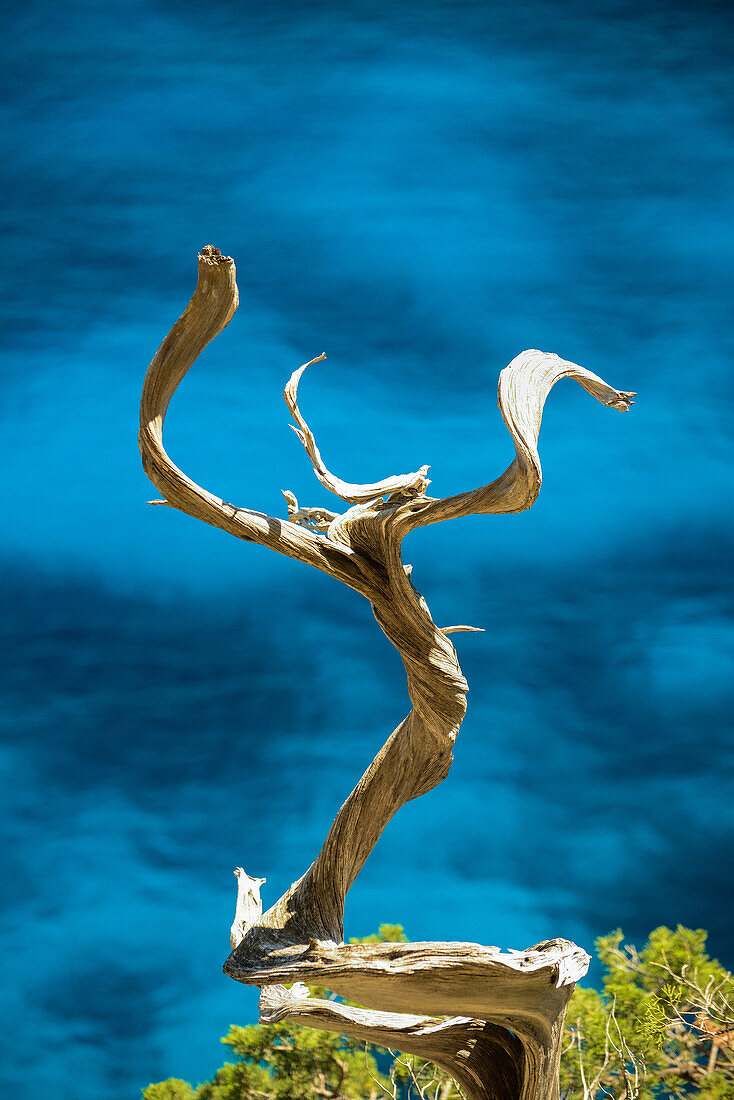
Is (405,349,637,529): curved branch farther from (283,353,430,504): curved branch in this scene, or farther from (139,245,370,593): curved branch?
(139,245,370,593): curved branch

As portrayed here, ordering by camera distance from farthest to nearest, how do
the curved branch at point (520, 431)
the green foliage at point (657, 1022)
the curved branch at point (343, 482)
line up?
the green foliage at point (657, 1022), the curved branch at point (343, 482), the curved branch at point (520, 431)

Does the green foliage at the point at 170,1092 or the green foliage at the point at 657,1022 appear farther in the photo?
the green foliage at the point at 170,1092

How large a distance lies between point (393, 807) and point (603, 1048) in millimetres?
1826

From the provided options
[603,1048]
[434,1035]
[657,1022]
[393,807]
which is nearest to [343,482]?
[393,807]

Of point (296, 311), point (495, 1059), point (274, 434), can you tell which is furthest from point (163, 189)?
point (495, 1059)

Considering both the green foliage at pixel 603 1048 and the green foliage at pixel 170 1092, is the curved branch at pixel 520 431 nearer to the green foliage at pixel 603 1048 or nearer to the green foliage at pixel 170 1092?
the green foliage at pixel 603 1048

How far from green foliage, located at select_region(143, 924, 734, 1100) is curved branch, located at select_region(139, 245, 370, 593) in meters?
2.10

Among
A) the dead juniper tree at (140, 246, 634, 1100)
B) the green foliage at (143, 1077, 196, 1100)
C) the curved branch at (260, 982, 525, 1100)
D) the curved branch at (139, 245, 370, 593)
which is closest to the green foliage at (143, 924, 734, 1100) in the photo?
the green foliage at (143, 1077, 196, 1100)

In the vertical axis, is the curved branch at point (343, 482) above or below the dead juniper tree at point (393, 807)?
above

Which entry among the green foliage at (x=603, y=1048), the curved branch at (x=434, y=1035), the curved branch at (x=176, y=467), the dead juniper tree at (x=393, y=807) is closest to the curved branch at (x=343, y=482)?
the dead juniper tree at (x=393, y=807)

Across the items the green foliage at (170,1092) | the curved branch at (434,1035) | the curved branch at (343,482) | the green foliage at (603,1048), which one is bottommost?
the curved branch at (434,1035)

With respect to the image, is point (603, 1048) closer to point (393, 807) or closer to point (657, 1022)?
point (657, 1022)

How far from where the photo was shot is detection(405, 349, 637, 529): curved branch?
2355mm

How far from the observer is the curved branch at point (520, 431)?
2.36 metres
